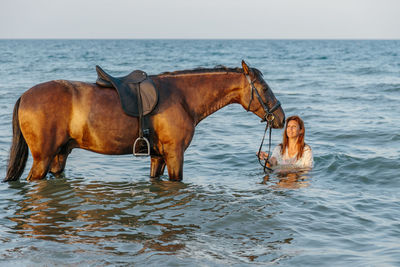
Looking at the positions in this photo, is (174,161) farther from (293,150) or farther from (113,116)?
(293,150)

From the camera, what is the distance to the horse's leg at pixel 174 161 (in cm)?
667

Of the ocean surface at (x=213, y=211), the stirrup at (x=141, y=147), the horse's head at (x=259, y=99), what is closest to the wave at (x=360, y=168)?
the ocean surface at (x=213, y=211)

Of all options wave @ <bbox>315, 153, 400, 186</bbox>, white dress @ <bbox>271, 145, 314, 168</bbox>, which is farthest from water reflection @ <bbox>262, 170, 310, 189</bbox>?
wave @ <bbox>315, 153, 400, 186</bbox>

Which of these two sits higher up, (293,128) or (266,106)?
(266,106)

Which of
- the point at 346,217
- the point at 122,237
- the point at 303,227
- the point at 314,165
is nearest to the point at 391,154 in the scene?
the point at 314,165

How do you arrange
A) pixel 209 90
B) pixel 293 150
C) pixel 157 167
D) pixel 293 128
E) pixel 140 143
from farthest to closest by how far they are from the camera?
1. pixel 293 150
2. pixel 293 128
3. pixel 157 167
4. pixel 209 90
5. pixel 140 143

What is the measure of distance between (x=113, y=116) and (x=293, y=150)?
3.60 metres

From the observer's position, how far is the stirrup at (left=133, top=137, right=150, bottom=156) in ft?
21.1

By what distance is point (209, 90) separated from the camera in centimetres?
689

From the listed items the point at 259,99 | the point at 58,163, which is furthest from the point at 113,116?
the point at 259,99

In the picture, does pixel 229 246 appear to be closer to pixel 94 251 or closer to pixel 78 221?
pixel 94 251

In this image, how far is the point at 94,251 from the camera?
482cm

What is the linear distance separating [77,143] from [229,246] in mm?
2530

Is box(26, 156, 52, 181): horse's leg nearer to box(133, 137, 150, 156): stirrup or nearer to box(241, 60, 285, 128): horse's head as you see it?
box(133, 137, 150, 156): stirrup
